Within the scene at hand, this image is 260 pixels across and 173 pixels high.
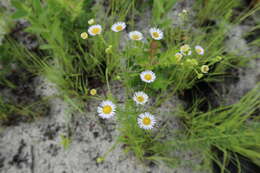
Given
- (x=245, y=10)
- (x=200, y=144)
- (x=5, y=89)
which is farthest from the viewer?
(x=245, y=10)

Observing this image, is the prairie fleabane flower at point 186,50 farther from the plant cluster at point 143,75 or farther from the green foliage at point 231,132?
the green foliage at point 231,132

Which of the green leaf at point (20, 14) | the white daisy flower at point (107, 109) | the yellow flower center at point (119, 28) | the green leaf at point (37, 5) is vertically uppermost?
the yellow flower center at point (119, 28)

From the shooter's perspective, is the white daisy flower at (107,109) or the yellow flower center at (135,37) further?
the yellow flower center at (135,37)

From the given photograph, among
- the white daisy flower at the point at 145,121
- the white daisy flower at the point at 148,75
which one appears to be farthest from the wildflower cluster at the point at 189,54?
the white daisy flower at the point at 145,121

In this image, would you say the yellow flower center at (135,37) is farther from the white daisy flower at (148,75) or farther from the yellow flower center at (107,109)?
the yellow flower center at (107,109)

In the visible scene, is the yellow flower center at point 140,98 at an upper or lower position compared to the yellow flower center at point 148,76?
lower

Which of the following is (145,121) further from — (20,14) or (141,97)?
(20,14)

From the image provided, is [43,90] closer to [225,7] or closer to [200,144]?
[200,144]

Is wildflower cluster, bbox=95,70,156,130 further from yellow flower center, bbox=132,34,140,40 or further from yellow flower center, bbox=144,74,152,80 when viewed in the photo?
yellow flower center, bbox=132,34,140,40

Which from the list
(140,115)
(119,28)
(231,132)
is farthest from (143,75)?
(231,132)

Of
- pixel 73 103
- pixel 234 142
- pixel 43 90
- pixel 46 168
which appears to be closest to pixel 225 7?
pixel 234 142

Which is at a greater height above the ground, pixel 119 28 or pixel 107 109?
pixel 119 28
